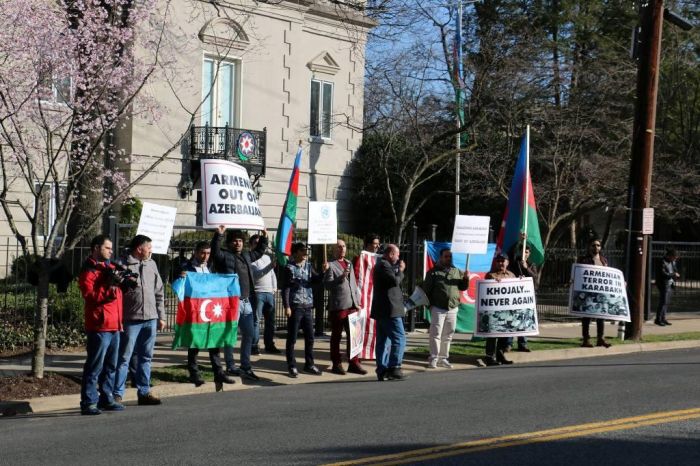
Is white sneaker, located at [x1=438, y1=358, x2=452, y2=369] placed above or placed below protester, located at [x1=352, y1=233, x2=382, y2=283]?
below

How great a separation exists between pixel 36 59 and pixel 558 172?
58.5 feet

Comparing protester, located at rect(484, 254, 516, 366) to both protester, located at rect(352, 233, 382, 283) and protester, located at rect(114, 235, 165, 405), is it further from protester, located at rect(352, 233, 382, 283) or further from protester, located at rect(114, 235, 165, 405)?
protester, located at rect(114, 235, 165, 405)

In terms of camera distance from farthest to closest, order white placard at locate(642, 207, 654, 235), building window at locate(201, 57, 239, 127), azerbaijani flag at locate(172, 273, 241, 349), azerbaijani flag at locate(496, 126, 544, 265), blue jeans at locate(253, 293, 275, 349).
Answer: building window at locate(201, 57, 239, 127) < white placard at locate(642, 207, 654, 235) < azerbaijani flag at locate(496, 126, 544, 265) < blue jeans at locate(253, 293, 275, 349) < azerbaijani flag at locate(172, 273, 241, 349)

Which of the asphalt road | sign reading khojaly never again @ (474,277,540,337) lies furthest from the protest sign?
sign reading khojaly never again @ (474,277,540,337)

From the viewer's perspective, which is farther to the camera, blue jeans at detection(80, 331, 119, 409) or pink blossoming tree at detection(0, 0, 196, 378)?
pink blossoming tree at detection(0, 0, 196, 378)

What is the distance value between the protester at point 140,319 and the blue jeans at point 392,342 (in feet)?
10.8

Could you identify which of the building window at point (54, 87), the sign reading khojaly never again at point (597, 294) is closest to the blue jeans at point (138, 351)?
the building window at point (54, 87)

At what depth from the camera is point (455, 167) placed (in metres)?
29.6

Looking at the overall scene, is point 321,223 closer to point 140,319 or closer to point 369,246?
point 369,246

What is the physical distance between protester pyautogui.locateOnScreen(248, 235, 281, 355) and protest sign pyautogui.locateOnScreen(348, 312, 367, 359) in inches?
56.5

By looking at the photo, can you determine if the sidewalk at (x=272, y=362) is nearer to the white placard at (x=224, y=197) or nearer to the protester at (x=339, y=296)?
the protester at (x=339, y=296)

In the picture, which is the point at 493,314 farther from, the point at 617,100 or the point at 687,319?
the point at 617,100

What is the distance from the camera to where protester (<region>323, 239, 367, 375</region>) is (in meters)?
13.2

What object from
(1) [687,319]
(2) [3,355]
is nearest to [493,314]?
(2) [3,355]
